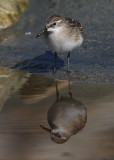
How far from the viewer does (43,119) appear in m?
6.44

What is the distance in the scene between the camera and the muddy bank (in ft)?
30.6

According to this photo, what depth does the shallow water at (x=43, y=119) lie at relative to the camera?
17.1ft

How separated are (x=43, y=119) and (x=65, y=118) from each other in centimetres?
31

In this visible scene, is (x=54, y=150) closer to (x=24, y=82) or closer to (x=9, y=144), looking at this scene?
(x=9, y=144)

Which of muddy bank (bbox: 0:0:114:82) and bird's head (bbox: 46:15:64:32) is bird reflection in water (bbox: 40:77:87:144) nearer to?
muddy bank (bbox: 0:0:114:82)

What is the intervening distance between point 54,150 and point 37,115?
4.55 feet

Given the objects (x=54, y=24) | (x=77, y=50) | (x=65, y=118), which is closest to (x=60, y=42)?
(x=54, y=24)

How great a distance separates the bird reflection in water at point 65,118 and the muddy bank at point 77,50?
1.55m

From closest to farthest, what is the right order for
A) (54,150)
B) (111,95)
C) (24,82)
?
(54,150) < (111,95) < (24,82)

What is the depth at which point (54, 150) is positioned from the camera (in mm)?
5293

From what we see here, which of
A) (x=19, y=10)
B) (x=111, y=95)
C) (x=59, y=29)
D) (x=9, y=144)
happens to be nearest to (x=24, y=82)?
(x=59, y=29)

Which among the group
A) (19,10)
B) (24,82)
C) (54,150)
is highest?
(19,10)

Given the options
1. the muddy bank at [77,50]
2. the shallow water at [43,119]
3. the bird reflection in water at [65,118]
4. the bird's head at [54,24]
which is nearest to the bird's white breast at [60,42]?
the bird's head at [54,24]

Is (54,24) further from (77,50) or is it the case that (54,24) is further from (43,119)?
(43,119)
